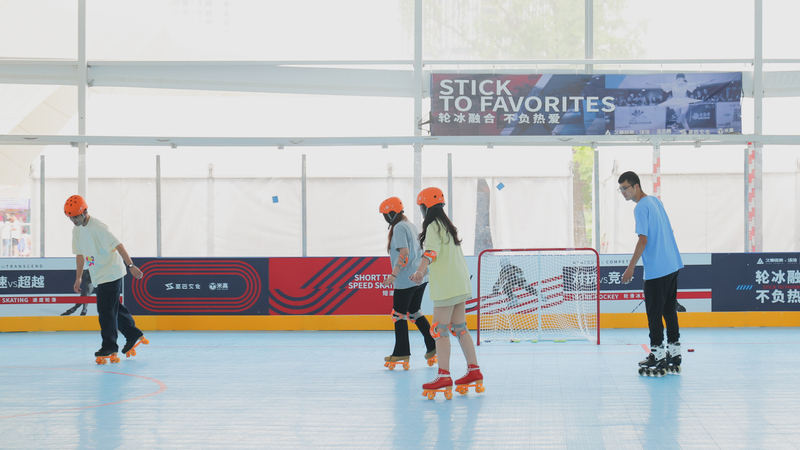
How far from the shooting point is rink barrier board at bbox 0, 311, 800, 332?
10.6 metres

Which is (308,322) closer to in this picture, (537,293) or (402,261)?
(537,293)

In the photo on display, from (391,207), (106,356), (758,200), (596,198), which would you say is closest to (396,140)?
(596,198)

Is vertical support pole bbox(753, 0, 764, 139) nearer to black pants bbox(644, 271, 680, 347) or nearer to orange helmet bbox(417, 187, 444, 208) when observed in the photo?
black pants bbox(644, 271, 680, 347)

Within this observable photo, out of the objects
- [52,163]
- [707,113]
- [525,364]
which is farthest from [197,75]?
[707,113]

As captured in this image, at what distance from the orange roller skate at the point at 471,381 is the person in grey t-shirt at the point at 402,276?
3.89 ft

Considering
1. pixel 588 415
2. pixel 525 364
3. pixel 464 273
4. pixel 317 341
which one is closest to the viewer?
pixel 588 415

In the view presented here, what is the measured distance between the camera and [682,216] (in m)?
12.3

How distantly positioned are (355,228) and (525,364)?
5396mm

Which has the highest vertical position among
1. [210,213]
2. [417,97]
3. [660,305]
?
[417,97]

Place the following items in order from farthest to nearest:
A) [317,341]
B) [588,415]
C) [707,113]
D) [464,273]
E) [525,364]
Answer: [707,113], [317,341], [525,364], [464,273], [588,415]

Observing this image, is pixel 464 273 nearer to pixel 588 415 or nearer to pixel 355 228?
pixel 588 415

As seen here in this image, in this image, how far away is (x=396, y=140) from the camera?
11648 mm

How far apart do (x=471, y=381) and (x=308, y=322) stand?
532 centimetres

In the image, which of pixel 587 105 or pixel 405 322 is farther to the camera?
pixel 587 105
